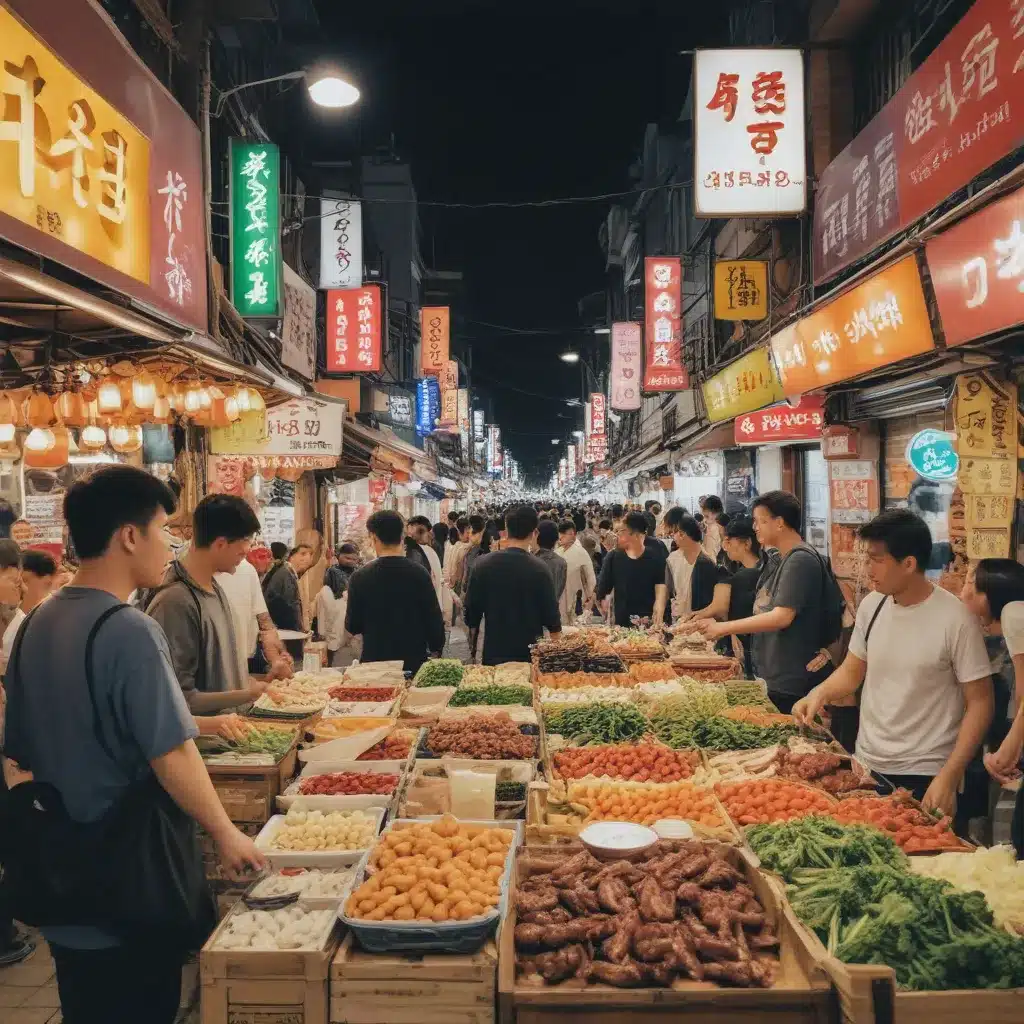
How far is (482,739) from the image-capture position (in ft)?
20.0

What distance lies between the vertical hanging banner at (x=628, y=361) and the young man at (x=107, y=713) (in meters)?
27.3

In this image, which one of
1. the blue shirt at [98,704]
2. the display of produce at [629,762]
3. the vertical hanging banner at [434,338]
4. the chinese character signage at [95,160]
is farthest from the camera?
the vertical hanging banner at [434,338]

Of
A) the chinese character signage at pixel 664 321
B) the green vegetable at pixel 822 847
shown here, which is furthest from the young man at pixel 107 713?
the chinese character signage at pixel 664 321

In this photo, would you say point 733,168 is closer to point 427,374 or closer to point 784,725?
point 784,725

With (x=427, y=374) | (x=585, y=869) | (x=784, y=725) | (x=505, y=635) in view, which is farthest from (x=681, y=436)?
(x=585, y=869)

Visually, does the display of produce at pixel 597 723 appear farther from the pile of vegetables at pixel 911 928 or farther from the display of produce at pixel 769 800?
the pile of vegetables at pixel 911 928

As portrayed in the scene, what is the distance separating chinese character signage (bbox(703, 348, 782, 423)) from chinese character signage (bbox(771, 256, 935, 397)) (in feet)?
5.18

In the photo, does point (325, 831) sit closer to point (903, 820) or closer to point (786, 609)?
point (903, 820)

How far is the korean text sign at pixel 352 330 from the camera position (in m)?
19.9

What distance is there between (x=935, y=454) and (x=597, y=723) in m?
4.39

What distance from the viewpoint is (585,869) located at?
4.17 metres

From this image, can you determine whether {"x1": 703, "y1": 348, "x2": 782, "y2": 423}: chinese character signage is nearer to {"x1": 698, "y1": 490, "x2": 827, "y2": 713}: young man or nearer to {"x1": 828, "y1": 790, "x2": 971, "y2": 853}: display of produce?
{"x1": 698, "y1": 490, "x2": 827, "y2": 713}: young man

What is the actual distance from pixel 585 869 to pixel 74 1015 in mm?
2193

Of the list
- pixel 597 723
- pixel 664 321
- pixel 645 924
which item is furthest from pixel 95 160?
pixel 664 321
